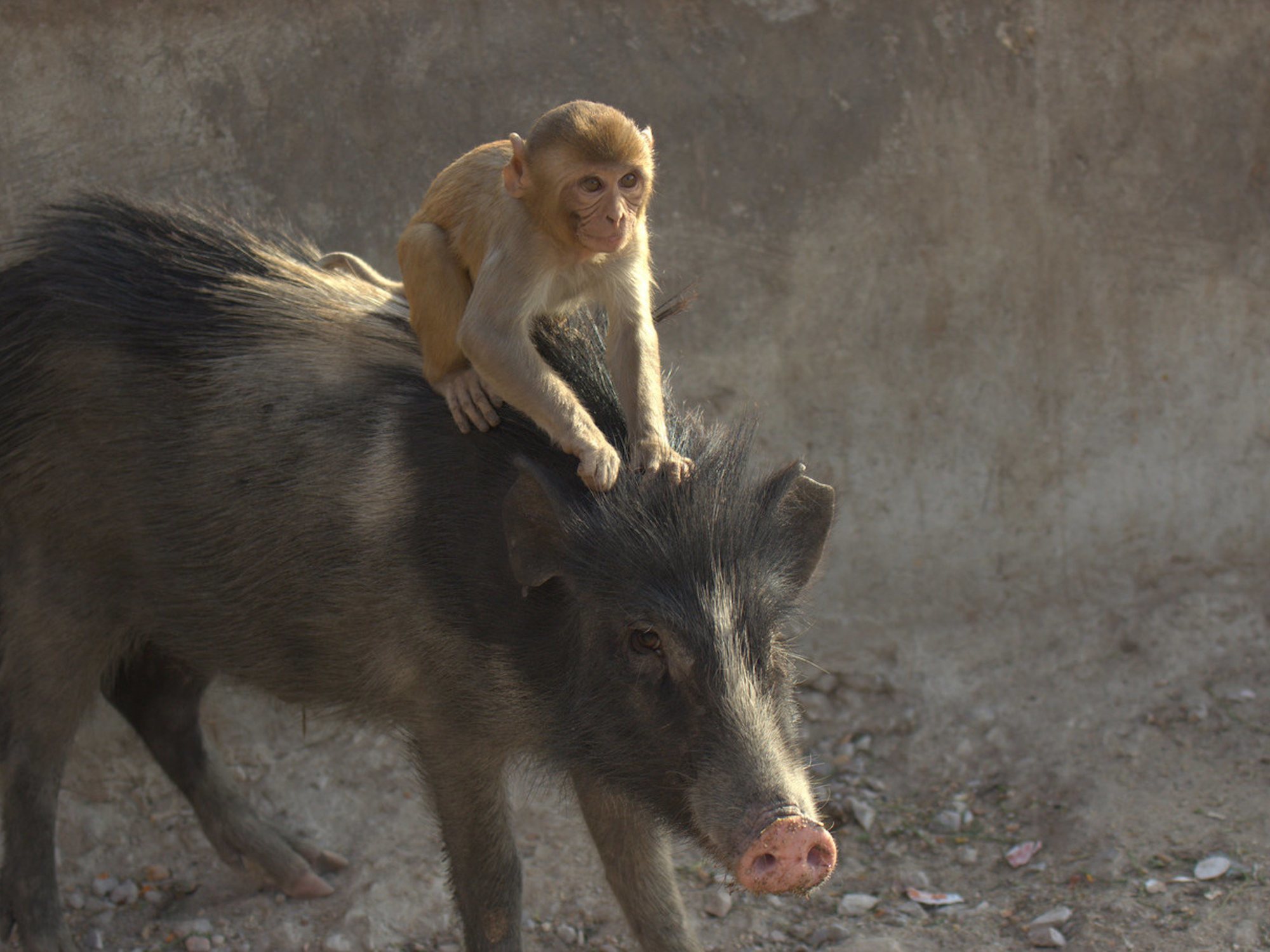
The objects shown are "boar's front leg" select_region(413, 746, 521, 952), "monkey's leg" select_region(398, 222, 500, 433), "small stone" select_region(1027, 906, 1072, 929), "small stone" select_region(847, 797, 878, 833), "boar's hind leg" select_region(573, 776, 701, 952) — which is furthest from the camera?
"small stone" select_region(847, 797, 878, 833)

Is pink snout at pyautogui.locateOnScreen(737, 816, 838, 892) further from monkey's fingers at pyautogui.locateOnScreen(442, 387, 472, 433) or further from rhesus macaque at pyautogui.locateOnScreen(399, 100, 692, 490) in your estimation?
monkey's fingers at pyautogui.locateOnScreen(442, 387, 472, 433)

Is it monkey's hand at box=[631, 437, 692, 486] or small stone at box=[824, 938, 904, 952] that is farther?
small stone at box=[824, 938, 904, 952]

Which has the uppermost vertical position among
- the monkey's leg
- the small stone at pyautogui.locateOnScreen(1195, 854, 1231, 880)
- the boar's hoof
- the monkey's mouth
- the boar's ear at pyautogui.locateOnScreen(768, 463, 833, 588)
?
the monkey's mouth

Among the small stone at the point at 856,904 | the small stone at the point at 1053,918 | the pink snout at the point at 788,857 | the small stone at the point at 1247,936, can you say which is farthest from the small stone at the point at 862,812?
the pink snout at the point at 788,857

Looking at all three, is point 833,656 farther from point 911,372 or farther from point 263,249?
point 263,249

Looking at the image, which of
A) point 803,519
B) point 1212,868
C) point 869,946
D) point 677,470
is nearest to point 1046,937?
point 869,946

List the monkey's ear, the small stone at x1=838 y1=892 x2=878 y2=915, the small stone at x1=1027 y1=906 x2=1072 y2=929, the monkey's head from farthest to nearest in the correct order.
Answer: the small stone at x1=838 y1=892 x2=878 y2=915, the small stone at x1=1027 y1=906 x2=1072 y2=929, the monkey's ear, the monkey's head

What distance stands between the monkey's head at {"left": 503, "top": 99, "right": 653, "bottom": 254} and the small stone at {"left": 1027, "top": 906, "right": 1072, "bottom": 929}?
8.09ft

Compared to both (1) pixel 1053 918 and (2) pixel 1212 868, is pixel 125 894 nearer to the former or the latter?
(1) pixel 1053 918

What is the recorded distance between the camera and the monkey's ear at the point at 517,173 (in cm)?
328

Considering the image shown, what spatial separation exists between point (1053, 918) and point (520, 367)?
2.43 meters

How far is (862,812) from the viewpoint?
4.93 m

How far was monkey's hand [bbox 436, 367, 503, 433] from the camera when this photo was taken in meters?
3.55

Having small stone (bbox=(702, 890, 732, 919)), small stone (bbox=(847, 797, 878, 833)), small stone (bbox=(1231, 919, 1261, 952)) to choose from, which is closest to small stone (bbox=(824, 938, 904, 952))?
small stone (bbox=(702, 890, 732, 919))
